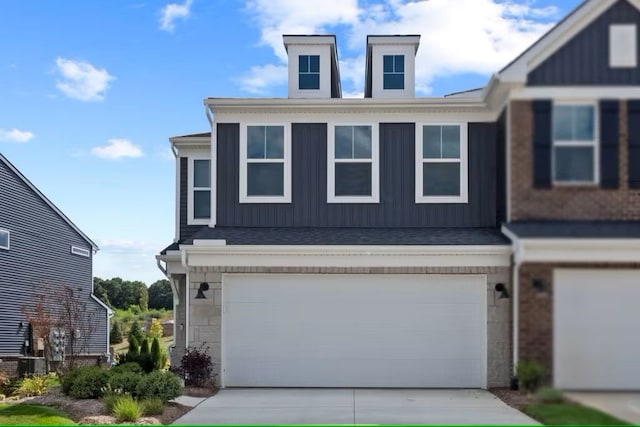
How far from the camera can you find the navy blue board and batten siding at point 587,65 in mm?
14055

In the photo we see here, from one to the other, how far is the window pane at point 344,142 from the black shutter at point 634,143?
5.41 meters

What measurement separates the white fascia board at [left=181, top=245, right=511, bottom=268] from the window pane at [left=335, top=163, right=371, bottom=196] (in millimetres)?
1750

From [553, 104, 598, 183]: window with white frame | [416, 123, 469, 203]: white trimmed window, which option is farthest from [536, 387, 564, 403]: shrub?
[416, 123, 469, 203]: white trimmed window

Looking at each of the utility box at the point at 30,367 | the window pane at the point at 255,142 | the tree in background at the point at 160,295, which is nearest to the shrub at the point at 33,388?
the utility box at the point at 30,367

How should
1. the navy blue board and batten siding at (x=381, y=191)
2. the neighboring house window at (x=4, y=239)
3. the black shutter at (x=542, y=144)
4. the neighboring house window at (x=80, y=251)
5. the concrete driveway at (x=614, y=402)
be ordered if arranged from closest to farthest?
the concrete driveway at (x=614, y=402) < the black shutter at (x=542, y=144) < the navy blue board and batten siding at (x=381, y=191) < the neighboring house window at (x=4, y=239) < the neighboring house window at (x=80, y=251)

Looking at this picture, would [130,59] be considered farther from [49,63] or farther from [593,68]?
[593,68]

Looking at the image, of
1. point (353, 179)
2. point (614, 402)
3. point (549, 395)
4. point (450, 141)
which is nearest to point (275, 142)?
point (353, 179)

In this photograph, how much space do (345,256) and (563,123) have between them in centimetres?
461

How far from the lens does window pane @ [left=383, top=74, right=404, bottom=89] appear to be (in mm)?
19188

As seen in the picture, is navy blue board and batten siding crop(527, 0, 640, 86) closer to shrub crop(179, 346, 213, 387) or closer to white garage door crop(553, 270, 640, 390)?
white garage door crop(553, 270, 640, 390)

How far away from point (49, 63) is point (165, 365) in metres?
9.80

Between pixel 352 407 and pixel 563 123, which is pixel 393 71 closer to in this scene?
pixel 563 123

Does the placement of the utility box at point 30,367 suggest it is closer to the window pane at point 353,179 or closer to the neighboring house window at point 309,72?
the window pane at point 353,179

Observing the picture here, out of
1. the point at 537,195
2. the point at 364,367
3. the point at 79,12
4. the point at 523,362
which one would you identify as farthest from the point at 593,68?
the point at 79,12
